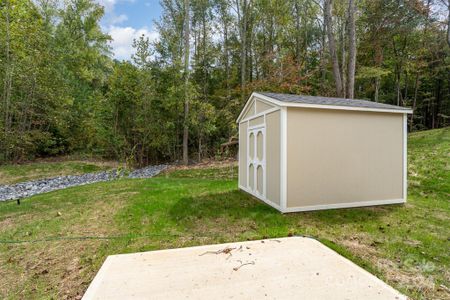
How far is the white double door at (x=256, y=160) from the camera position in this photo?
5195 mm

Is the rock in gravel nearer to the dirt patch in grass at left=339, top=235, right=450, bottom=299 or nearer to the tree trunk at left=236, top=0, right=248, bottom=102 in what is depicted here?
the dirt patch in grass at left=339, top=235, right=450, bottom=299

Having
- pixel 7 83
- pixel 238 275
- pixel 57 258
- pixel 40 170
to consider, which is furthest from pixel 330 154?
pixel 7 83

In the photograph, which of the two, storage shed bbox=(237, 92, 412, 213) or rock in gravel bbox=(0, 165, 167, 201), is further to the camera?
rock in gravel bbox=(0, 165, 167, 201)

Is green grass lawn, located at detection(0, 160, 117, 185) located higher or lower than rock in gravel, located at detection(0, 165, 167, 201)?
higher

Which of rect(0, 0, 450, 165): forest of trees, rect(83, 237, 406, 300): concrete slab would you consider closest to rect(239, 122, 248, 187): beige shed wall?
rect(83, 237, 406, 300): concrete slab

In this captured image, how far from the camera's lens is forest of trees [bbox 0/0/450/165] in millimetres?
10586

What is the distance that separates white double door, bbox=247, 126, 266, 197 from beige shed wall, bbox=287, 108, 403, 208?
856 mm

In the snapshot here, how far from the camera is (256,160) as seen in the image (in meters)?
5.54

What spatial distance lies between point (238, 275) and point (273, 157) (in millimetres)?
2698

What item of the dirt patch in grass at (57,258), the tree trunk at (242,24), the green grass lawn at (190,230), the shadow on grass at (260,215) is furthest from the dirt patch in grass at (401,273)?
the tree trunk at (242,24)

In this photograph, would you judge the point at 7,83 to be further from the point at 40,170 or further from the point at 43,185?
the point at 43,185

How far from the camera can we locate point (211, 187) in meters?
6.76

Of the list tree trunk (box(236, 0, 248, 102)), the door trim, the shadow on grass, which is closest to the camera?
the shadow on grass

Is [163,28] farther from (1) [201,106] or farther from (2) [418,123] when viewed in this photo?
(2) [418,123]
